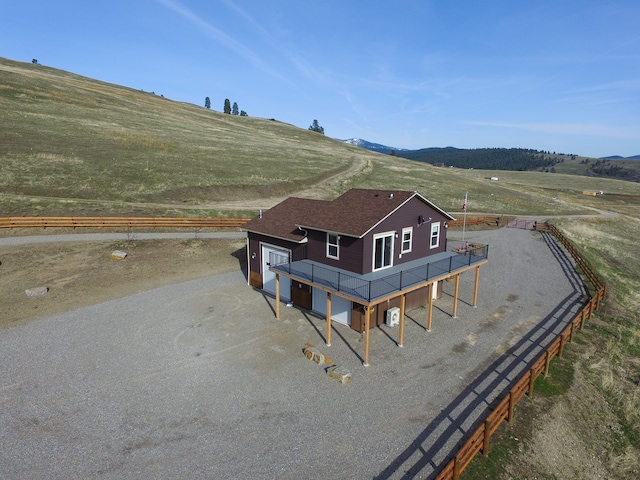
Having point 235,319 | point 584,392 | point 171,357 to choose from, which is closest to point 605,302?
point 584,392

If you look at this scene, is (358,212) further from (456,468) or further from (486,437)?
(456,468)

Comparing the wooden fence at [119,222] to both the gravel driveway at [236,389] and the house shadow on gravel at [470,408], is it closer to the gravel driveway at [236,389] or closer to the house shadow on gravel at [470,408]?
the gravel driveway at [236,389]

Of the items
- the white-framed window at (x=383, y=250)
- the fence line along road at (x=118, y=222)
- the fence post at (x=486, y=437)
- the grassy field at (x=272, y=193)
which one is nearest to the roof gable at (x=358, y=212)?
the white-framed window at (x=383, y=250)

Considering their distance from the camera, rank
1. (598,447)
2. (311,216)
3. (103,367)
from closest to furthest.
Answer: (598,447) → (103,367) → (311,216)

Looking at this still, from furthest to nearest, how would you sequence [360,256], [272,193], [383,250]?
[272,193]
[383,250]
[360,256]

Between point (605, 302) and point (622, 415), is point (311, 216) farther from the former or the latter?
point (605, 302)

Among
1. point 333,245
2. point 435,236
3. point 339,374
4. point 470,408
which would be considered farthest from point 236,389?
point 435,236
